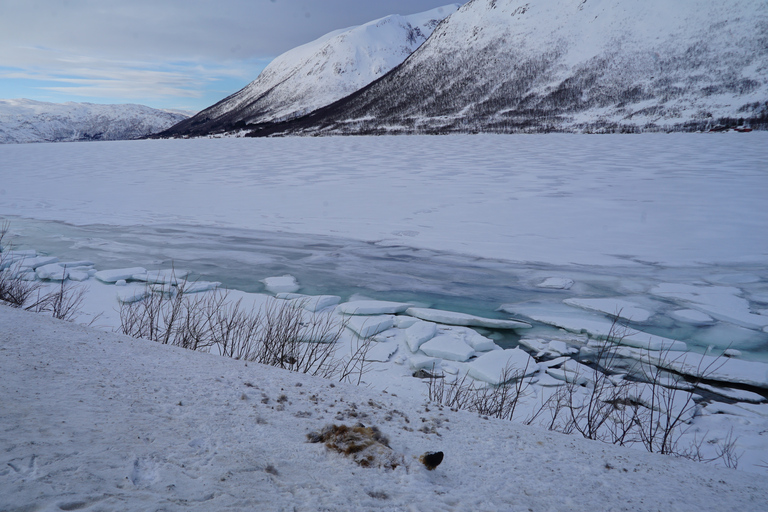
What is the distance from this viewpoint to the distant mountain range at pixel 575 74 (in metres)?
77.6

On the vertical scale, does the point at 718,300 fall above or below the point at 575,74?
below

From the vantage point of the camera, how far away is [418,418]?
2402mm

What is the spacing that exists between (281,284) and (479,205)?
255 inches

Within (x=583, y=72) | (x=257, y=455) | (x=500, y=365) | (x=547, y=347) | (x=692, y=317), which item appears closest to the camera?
(x=257, y=455)

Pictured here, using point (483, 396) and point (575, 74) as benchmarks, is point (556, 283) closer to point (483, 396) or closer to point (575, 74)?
point (483, 396)

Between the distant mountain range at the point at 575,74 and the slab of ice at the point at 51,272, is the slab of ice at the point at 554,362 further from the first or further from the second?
the distant mountain range at the point at 575,74

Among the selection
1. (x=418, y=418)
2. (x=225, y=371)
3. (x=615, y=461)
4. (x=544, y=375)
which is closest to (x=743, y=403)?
(x=544, y=375)

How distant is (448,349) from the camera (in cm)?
420

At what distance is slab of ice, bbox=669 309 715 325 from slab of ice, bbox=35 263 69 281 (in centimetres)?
734

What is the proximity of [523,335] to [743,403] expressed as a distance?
1.78m

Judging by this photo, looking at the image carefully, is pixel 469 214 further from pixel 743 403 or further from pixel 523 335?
pixel 743 403

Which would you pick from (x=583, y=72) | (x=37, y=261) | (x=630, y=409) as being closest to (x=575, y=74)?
(x=583, y=72)

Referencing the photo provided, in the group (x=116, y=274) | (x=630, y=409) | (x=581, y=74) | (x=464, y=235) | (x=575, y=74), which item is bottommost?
(x=630, y=409)

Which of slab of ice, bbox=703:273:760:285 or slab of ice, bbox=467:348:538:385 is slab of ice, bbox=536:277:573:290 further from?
slab of ice, bbox=467:348:538:385
